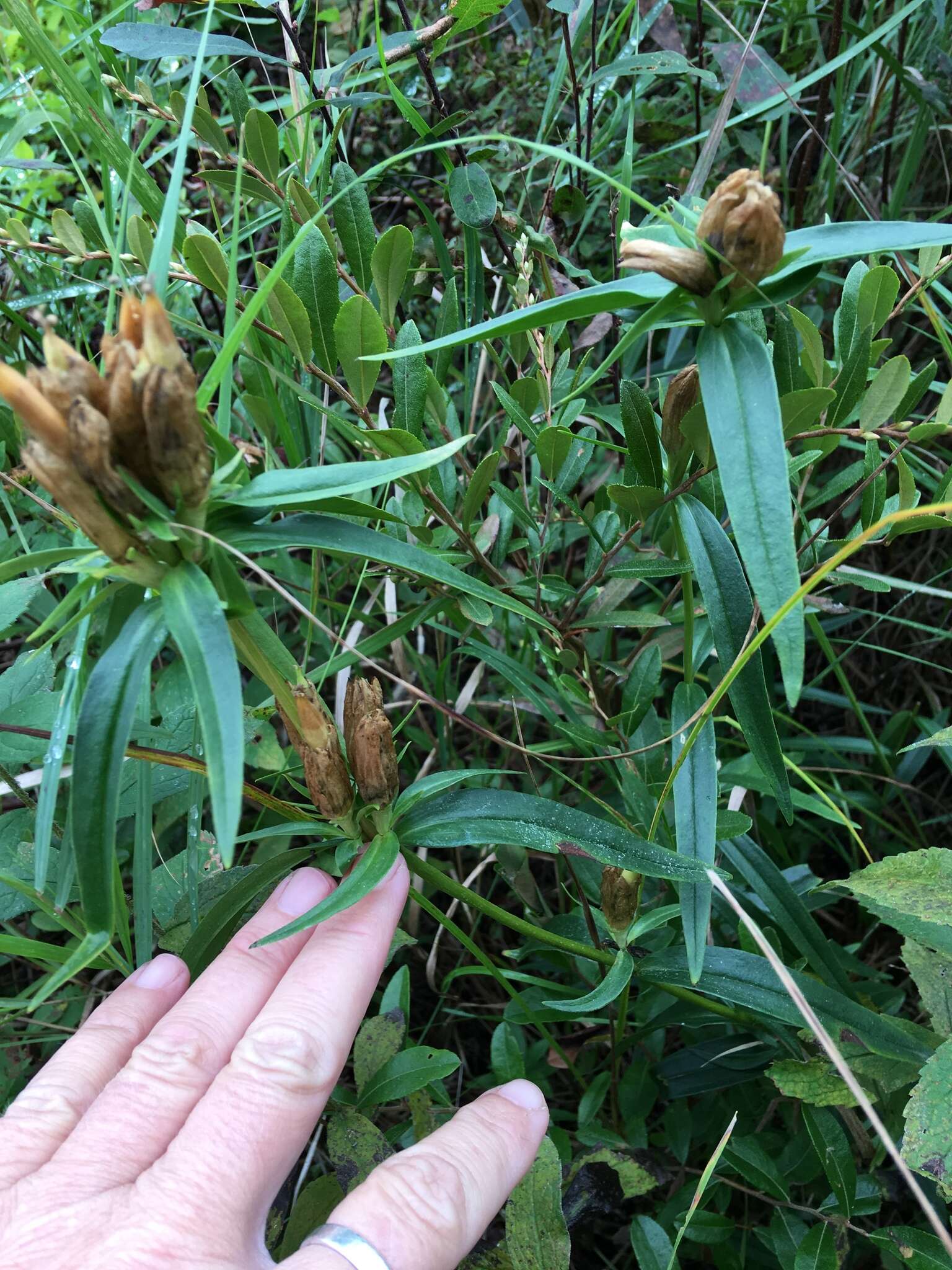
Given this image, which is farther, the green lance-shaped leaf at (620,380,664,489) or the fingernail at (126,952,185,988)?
the fingernail at (126,952,185,988)

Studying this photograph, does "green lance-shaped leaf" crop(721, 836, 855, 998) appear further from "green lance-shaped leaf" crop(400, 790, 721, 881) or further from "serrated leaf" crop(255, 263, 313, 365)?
"serrated leaf" crop(255, 263, 313, 365)

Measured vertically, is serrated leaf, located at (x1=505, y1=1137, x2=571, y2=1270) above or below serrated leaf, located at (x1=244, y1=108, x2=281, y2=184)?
below

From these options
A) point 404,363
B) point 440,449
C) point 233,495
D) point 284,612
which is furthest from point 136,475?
point 284,612

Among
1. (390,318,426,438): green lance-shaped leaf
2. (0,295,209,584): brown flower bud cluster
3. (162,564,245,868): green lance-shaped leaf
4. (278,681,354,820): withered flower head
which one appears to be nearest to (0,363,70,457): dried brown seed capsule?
(0,295,209,584): brown flower bud cluster

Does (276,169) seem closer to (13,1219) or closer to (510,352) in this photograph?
(510,352)

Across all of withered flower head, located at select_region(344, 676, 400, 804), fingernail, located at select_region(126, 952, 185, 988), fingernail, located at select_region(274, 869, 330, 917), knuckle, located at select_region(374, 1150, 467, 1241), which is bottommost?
knuckle, located at select_region(374, 1150, 467, 1241)

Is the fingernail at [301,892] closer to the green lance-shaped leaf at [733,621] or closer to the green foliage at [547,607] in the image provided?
the green foliage at [547,607]

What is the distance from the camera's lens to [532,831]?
950 millimetres

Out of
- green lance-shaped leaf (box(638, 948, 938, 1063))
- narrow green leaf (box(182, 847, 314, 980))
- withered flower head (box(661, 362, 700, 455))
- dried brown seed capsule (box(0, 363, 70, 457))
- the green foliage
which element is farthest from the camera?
green lance-shaped leaf (box(638, 948, 938, 1063))

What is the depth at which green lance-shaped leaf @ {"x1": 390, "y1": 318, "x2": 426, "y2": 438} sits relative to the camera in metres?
1.02

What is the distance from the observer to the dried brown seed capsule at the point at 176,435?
62 cm

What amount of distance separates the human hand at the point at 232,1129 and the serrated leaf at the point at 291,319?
0.58 metres

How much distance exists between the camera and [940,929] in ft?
3.73

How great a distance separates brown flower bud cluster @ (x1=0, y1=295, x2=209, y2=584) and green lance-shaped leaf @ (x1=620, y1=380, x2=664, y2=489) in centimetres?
44
